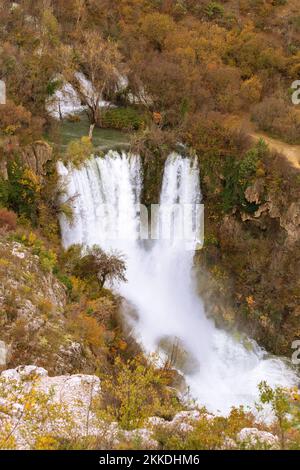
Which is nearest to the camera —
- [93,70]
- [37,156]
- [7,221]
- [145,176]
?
[7,221]

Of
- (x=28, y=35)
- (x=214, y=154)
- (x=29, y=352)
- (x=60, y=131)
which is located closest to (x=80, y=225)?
(x=60, y=131)

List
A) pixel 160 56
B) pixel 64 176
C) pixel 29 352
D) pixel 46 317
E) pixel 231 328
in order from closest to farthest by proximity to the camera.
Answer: pixel 29 352 → pixel 46 317 → pixel 64 176 → pixel 231 328 → pixel 160 56

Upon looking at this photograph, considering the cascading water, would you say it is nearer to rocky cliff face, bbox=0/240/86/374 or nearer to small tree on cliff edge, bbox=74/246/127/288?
small tree on cliff edge, bbox=74/246/127/288

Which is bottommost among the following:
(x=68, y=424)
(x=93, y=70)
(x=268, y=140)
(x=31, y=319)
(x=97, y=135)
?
(x=68, y=424)

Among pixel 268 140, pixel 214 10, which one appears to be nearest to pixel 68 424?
pixel 268 140

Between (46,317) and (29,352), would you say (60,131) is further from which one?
(29,352)

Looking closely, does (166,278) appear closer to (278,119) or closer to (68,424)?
(278,119)

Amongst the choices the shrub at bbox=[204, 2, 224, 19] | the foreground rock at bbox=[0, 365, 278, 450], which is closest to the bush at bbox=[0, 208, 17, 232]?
the foreground rock at bbox=[0, 365, 278, 450]
